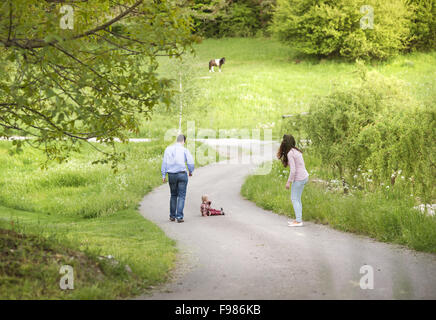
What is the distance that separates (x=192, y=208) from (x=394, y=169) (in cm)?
595

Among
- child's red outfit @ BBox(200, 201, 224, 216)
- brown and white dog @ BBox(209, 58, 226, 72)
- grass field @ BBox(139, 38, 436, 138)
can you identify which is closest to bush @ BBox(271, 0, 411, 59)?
grass field @ BBox(139, 38, 436, 138)

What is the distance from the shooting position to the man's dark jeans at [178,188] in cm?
1277

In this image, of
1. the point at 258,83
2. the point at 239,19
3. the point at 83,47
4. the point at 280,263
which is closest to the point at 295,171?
the point at 280,263

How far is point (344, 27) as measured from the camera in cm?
4956

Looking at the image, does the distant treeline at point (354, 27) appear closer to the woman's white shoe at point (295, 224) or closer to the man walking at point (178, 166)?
the man walking at point (178, 166)

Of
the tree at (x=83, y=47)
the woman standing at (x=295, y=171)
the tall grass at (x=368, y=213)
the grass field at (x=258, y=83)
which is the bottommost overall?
the tall grass at (x=368, y=213)

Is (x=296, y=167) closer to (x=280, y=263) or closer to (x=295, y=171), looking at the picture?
(x=295, y=171)

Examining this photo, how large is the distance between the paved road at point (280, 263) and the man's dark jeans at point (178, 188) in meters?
0.42

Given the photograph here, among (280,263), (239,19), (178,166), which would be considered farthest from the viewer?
(239,19)

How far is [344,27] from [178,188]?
41.4 metres

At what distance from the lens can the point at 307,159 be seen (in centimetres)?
2095

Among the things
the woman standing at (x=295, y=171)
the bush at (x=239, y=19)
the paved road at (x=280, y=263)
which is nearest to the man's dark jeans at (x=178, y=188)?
the paved road at (x=280, y=263)

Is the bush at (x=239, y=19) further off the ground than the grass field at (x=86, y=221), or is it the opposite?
the bush at (x=239, y=19)

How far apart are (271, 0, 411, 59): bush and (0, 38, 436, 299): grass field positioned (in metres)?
4.36
